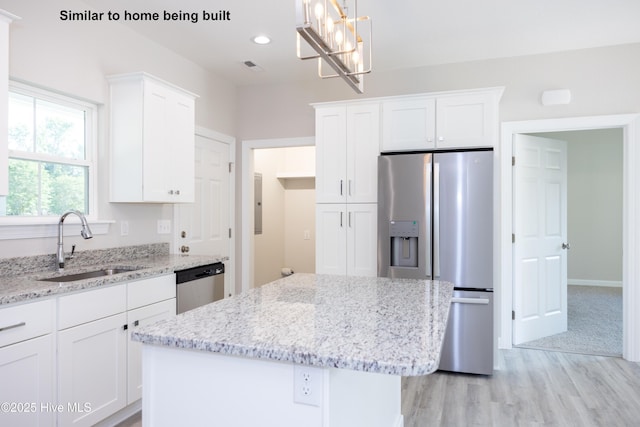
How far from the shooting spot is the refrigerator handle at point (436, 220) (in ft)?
10.8

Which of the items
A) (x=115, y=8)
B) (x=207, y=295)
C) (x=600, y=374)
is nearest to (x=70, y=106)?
(x=115, y=8)

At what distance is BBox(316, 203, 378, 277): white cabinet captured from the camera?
366 centimetres

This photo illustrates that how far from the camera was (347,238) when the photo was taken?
3725 mm

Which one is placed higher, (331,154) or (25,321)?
(331,154)

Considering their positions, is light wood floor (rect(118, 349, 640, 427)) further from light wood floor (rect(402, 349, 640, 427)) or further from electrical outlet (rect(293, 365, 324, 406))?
electrical outlet (rect(293, 365, 324, 406))

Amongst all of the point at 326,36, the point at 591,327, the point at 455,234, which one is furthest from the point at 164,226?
the point at 591,327

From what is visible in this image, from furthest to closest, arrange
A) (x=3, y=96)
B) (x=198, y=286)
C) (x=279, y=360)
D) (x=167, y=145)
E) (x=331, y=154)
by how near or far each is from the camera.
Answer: (x=331, y=154) → (x=167, y=145) → (x=198, y=286) → (x=3, y=96) → (x=279, y=360)

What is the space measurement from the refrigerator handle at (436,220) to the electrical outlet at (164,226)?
2.25 metres

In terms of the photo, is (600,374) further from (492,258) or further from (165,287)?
(165,287)

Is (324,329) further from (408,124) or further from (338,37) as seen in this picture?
(408,124)

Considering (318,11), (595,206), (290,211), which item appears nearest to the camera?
(318,11)

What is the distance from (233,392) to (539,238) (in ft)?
12.2

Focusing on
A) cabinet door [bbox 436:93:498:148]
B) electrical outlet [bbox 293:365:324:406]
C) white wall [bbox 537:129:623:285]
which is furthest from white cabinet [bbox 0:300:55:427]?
white wall [bbox 537:129:623:285]

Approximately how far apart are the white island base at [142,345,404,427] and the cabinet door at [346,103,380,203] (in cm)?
241
